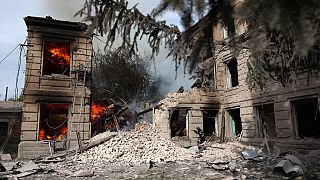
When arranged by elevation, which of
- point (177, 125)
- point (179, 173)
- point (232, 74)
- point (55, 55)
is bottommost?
point (179, 173)

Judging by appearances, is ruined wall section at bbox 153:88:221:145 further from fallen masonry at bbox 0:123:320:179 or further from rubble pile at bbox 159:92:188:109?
fallen masonry at bbox 0:123:320:179

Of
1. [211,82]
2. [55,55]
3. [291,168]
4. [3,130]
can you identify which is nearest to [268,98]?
[211,82]

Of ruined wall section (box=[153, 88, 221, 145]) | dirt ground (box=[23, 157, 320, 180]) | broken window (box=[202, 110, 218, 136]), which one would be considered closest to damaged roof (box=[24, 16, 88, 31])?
ruined wall section (box=[153, 88, 221, 145])

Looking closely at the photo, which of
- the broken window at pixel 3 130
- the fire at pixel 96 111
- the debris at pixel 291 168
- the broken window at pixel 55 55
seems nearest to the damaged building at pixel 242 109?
the fire at pixel 96 111

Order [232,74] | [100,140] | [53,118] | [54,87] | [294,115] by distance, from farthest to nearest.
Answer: [53,118] < [232,74] < [54,87] < [100,140] < [294,115]

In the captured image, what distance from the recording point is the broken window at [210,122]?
17406 mm

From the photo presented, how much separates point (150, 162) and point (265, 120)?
7.64m

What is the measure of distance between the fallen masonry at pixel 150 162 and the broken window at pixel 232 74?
3962 mm

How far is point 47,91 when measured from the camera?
13.8 metres

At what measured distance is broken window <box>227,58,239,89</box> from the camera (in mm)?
16625

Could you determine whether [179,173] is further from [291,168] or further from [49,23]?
[49,23]

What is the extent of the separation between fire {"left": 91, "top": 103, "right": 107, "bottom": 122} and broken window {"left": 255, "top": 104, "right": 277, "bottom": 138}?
1005cm

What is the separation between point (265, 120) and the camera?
14.2 metres

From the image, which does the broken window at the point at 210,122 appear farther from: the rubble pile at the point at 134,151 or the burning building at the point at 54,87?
the burning building at the point at 54,87
